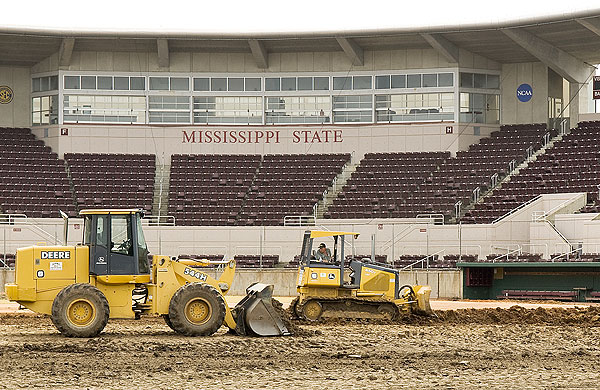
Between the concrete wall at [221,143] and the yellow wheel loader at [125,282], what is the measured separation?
34.3 m

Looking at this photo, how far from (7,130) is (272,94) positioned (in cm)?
1365

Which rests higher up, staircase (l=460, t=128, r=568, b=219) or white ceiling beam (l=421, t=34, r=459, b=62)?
white ceiling beam (l=421, t=34, r=459, b=62)

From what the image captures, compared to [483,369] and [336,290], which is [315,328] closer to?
[336,290]

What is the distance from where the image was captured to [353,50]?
186 feet

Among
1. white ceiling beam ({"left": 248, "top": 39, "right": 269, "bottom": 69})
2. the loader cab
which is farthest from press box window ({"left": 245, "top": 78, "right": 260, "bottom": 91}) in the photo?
the loader cab

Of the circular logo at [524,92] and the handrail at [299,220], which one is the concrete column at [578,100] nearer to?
the circular logo at [524,92]

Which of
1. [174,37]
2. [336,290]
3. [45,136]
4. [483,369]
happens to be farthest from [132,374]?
[45,136]

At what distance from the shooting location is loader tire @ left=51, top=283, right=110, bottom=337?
23.0 m

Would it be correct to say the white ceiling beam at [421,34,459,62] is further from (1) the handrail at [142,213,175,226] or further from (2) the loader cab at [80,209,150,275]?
(2) the loader cab at [80,209,150,275]

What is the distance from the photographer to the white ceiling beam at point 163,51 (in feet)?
187

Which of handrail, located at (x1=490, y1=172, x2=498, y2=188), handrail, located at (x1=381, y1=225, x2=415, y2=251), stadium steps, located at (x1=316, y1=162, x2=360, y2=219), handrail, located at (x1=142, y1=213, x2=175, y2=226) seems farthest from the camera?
stadium steps, located at (x1=316, y1=162, x2=360, y2=219)

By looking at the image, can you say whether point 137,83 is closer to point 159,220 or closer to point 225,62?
point 225,62

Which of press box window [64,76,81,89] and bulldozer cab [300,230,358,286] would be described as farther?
press box window [64,76,81,89]

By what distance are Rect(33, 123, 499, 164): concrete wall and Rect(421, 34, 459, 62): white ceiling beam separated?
13.4 ft
